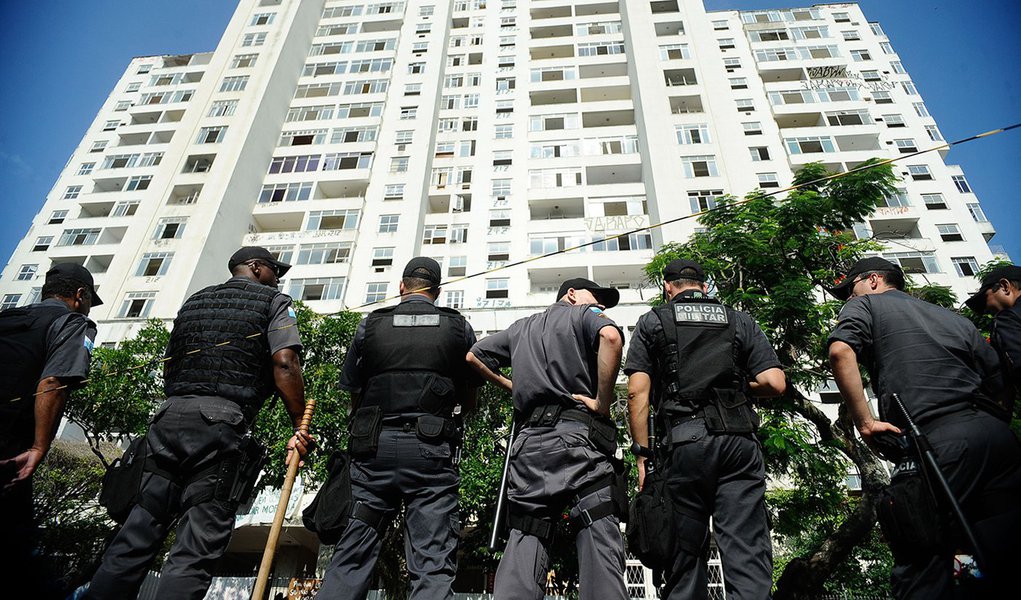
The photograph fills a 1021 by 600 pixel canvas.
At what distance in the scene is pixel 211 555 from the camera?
2926 millimetres

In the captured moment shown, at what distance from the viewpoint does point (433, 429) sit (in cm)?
322

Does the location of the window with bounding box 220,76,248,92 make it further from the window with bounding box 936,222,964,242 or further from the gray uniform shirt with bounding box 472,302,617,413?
the window with bounding box 936,222,964,242

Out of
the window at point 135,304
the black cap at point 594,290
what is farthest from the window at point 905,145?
the window at point 135,304

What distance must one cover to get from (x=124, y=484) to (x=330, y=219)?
32001 mm

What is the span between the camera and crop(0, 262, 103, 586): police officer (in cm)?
309

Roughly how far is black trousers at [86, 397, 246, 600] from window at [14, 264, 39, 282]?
41446mm

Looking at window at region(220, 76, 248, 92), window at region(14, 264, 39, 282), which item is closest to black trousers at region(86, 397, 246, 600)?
window at region(220, 76, 248, 92)

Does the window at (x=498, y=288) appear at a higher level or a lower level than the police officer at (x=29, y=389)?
higher

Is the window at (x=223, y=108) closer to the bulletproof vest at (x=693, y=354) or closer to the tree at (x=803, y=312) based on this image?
the tree at (x=803, y=312)

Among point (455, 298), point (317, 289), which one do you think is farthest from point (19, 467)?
point (317, 289)

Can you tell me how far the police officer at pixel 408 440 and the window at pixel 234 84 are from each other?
3998 cm

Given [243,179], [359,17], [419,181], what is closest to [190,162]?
[243,179]

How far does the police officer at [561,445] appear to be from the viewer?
9.22 ft

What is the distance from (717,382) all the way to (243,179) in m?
35.3
